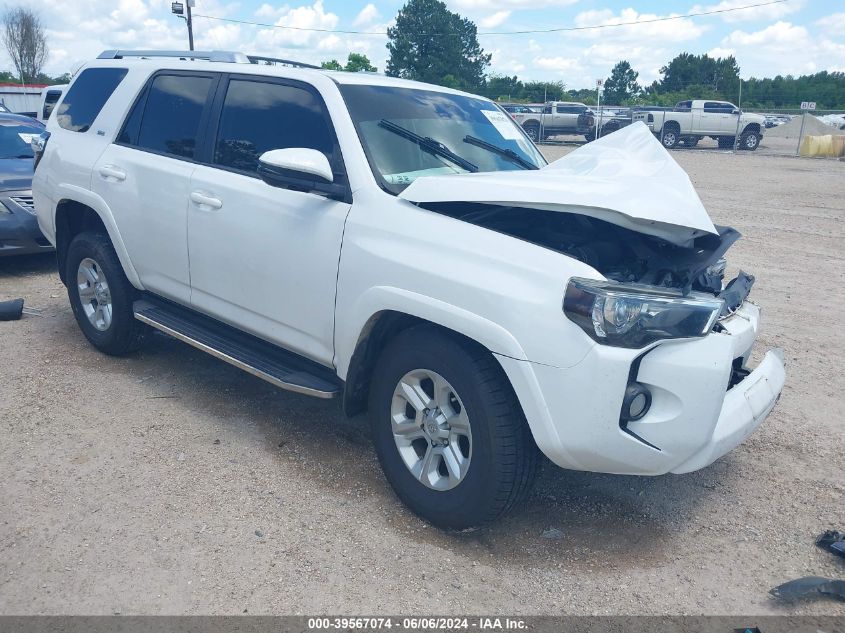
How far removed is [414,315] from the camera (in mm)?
3172

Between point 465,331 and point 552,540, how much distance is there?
1.10 m

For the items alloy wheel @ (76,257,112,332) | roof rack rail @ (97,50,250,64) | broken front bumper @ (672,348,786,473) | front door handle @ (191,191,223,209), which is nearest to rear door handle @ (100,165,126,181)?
alloy wheel @ (76,257,112,332)

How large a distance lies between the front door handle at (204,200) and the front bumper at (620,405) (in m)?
2.06

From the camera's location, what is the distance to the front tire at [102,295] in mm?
5043

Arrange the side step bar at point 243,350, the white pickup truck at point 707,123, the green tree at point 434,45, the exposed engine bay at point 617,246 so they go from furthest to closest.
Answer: the green tree at point 434,45 < the white pickup truck at point 707,123 < the side step bar at point 243,350 < the exposed engine bay at point 617,246

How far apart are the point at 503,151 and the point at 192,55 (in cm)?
289

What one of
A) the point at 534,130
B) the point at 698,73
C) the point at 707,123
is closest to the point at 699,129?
the point at 707,123

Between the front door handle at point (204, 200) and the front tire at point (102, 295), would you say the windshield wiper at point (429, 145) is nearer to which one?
the front door handle at point (204, 200)

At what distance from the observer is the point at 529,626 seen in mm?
2771

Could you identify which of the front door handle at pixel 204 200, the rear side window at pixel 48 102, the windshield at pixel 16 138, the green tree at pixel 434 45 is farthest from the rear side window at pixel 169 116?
the green tree at pixel 434 45

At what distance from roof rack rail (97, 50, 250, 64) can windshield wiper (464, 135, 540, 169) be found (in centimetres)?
175

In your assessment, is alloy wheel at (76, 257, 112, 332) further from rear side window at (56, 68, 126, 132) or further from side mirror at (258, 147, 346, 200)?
side mirror at (258, 147, 346, 200)

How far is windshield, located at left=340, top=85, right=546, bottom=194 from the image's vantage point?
371cm

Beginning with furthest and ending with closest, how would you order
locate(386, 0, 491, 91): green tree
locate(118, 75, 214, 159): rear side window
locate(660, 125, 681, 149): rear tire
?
locate(386, 0, 491, 91): green tree
locate(660, 125, 681, 149): rear tire
locate(118, 75, 214, 159): rear side window
